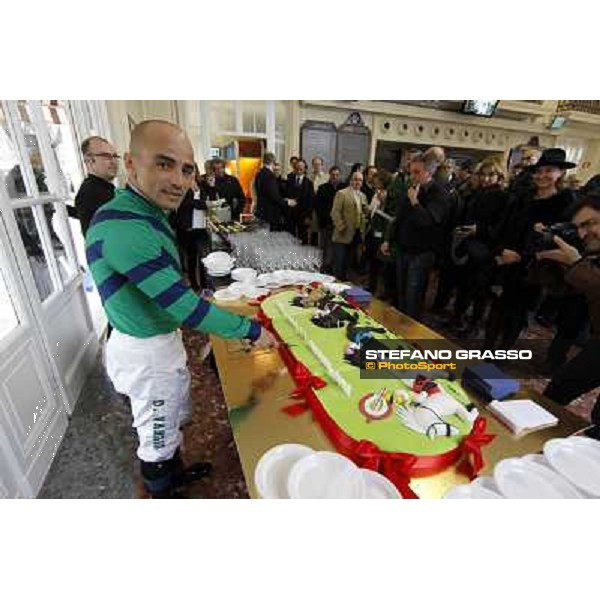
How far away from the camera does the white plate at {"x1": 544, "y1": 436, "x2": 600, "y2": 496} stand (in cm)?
80

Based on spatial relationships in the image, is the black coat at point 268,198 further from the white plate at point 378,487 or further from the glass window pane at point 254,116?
the white plate at point 378,487

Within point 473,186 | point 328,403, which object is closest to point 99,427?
point 328,403

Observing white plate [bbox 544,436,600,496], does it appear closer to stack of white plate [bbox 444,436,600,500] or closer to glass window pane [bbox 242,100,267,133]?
stack of white plate [bbox 444,436,600,500]

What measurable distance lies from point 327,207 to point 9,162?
10.3ft

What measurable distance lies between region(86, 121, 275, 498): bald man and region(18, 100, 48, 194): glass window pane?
1242 mm

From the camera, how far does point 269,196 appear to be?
3.84 meters

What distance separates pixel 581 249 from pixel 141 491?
2.41 metres

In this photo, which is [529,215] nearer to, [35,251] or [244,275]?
[244,275]

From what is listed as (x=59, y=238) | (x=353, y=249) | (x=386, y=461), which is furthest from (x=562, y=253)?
(x=59, y=238)

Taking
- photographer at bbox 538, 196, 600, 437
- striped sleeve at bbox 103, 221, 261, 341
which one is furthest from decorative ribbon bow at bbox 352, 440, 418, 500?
photographer at bbox 538, 196, 600, 437

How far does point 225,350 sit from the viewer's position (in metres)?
1.30

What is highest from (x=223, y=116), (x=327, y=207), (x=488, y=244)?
(x=223, y=116)
